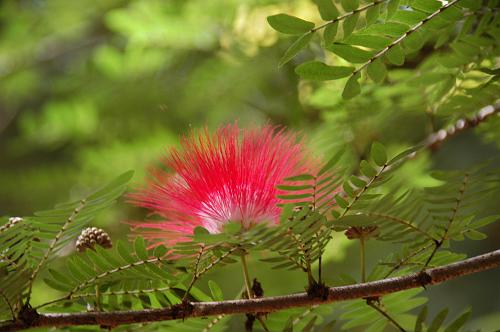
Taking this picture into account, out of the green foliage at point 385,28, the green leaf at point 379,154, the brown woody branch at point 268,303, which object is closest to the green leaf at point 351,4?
the green foliage at point 385,28

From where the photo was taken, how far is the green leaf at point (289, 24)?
1.79 ft

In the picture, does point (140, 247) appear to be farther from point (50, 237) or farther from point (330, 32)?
point (330, 32)

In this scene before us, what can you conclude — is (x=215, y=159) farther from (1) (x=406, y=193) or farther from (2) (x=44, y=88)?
(2) (x=44, y=88)

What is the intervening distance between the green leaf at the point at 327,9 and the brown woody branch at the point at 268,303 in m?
0.21

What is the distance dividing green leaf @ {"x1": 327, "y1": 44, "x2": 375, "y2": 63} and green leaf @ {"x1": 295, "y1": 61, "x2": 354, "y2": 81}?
0.05ft

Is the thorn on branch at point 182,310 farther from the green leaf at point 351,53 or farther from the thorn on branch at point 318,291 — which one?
the green leaf at point 351,53

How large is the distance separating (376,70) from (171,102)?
117 cm

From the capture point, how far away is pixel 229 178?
1.94 ft

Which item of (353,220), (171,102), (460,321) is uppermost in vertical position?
(171,102)

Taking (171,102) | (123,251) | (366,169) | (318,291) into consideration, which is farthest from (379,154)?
(171,102)

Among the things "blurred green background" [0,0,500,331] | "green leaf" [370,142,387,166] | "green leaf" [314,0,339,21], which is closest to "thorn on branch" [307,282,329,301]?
"green leaf" [370,142,387,166]

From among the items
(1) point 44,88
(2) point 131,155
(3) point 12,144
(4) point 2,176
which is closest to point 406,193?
(2) point 131,155

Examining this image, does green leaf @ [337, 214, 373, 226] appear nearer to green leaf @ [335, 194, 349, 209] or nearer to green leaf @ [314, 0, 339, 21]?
green leaf @ [335, 194, 349, 209]

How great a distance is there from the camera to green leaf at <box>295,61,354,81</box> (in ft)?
1.87
